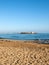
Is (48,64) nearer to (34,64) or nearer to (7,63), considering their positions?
(34,64)

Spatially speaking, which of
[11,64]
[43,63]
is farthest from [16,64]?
[43,63]

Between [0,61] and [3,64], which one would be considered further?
[0,61]

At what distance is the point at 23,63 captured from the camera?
9.09m

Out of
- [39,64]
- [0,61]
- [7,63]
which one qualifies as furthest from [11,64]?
[39,64]

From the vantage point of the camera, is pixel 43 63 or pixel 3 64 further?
pixel 43 63

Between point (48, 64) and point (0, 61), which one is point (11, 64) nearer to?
point (0, 61)

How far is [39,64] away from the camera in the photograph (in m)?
9.02

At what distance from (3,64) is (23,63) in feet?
4.03

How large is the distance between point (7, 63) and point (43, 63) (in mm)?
2230

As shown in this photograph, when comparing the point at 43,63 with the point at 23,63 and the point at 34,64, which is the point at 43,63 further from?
the point at 23,63

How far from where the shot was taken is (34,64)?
29.3ft

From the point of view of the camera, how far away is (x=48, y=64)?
912 centimetres

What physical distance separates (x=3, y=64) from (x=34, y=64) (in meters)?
1.84

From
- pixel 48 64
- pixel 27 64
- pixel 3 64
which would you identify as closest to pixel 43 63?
pixel 48 64
